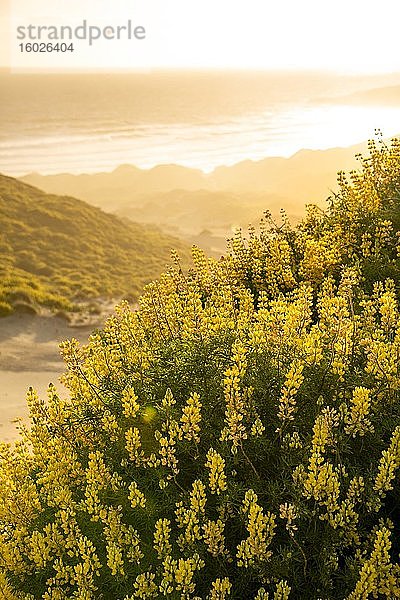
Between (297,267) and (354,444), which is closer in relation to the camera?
(354,444)

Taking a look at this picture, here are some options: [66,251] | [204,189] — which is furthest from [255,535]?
[204,189]

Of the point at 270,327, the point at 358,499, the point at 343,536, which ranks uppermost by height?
the point at 270,327

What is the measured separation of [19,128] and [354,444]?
2210 inches

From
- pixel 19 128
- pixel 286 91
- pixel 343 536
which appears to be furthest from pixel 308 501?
pixel 286 91

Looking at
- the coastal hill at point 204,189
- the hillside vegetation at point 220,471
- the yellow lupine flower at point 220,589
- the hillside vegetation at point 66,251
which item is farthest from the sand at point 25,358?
the coastal hill at point 204,189

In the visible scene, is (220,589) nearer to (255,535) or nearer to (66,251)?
(255,535)

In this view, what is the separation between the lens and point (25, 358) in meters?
15.9

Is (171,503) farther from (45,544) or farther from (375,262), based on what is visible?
(375,262)

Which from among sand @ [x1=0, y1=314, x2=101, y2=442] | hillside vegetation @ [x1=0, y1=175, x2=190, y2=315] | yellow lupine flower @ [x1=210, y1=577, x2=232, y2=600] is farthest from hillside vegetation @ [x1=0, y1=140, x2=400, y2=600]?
hillside vegetation @ [x1=0, y1=175, x2=190, y2=315]

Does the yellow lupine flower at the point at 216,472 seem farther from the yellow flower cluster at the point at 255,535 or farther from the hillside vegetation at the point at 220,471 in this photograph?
the yellow flower cluster at the point at 255,535

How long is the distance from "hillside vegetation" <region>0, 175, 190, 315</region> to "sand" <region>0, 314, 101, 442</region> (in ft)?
3.18

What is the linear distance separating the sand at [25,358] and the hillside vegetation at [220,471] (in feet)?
21.3

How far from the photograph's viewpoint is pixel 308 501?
3.35 meters

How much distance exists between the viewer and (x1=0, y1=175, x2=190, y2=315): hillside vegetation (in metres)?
22.9
